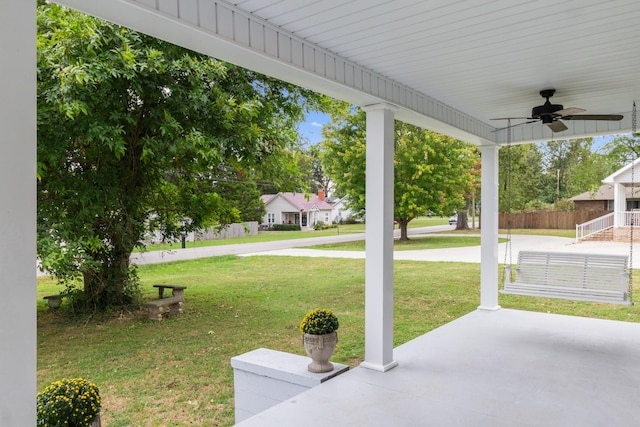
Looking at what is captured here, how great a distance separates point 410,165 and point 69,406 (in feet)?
51.2

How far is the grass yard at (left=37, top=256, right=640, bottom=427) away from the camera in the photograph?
14.3 feet

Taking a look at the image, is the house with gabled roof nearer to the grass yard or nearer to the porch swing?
the grass yard

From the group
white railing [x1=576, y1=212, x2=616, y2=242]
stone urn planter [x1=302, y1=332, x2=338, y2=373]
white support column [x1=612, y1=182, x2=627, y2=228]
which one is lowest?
stone urn planter [x1=302, y1=332, x2=338, y2=373]

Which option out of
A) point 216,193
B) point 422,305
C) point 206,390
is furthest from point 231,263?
point 206,390

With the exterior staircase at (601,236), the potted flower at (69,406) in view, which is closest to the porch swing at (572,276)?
the potted flower at (69,406)

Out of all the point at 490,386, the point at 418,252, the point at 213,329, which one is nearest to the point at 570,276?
the point at 490,386

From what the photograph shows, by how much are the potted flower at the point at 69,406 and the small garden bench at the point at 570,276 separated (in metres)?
4.41

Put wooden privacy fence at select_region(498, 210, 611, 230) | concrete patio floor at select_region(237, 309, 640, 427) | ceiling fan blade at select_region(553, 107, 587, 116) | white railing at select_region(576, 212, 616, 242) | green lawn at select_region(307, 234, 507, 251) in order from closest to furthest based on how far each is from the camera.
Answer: concrete patio floor at select_region(237, 309, 640, 427) → ceiling fan blade at select_region(553, 107, 587, 116) → green lawn at select_region(307, 234, 507, 251) → white railing at select_region(576, 212, 616, 242) → wooden privacy fence at select_region(498, 210, 611, 230)

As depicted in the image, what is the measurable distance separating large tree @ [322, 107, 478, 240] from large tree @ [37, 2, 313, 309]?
874 centimetres

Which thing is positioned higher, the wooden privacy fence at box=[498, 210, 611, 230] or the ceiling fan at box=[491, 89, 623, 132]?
the ceiling fan at box=[491, 89, 623, 132]

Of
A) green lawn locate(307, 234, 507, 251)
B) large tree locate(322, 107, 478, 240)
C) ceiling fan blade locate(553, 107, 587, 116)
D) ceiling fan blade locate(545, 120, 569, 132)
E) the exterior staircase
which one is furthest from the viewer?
green lawn locate(307, 234, 507, 251)

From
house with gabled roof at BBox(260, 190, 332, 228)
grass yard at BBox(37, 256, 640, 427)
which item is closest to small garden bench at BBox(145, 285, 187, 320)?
grass yard at BBox(37, 256, 640, 427)

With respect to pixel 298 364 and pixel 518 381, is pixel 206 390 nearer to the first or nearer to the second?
pixel 298 364

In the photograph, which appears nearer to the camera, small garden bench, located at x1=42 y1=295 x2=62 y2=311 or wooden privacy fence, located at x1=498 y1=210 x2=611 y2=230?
small garden bench, located at x1=42 y1=295 x2=62 y2=311
